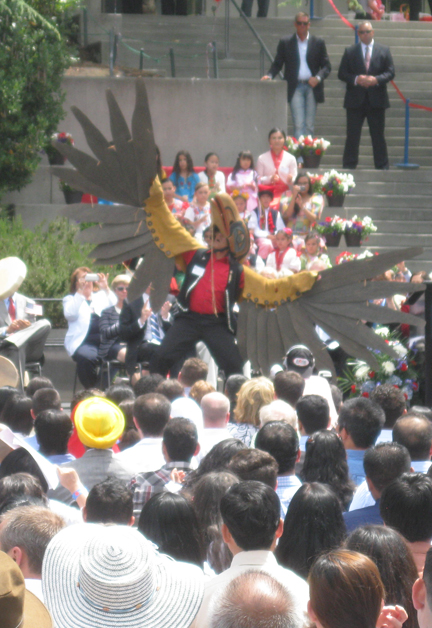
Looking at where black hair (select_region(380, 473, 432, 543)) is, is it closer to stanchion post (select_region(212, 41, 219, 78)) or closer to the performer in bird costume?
the performer in bird costume

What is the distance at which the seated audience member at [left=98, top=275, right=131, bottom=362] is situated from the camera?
891 centimetres

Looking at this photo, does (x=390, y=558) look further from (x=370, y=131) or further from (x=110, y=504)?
(x=370, y=131)

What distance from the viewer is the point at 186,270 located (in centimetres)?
627

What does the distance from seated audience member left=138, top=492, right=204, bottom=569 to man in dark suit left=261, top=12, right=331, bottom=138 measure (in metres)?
11.1

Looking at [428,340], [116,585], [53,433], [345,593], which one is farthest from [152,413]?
[116,585]

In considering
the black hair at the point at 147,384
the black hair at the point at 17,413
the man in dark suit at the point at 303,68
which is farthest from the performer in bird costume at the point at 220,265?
the man in dark suit at the point at 303,68

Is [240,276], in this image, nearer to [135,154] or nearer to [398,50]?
[135,154]

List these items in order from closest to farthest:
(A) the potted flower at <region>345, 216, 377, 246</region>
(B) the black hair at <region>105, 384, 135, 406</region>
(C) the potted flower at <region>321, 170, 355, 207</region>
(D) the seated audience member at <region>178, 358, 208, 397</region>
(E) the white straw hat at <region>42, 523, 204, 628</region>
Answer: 1. (E) the white straw hat at <region>42, 523, 204, 628</region>
2. (B) the black hair at <region>105, 384, 135, 406</region>
3. (D) the seated audience member at <region>178, 358, 208, 397</region>
4. (A) the potted flower at <region>345, 216, 377, 246</region>
5. (C) the potted flower at <region>321, 170, 355, 207</region>

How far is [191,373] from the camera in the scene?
21.8 feet

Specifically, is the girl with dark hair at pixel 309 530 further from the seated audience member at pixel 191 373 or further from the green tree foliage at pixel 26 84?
the green tree foliage at pixel 26 84

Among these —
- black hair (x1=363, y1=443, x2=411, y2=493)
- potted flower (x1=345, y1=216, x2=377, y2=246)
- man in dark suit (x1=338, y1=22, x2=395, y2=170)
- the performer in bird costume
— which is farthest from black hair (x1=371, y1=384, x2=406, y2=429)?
man in dark suit (x1=338, y1=22, x2=395, y2=170)

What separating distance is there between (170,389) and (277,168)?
6.67 meters

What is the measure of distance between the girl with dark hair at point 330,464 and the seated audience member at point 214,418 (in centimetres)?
89

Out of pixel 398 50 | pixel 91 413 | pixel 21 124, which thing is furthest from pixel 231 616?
pixel 398 50
